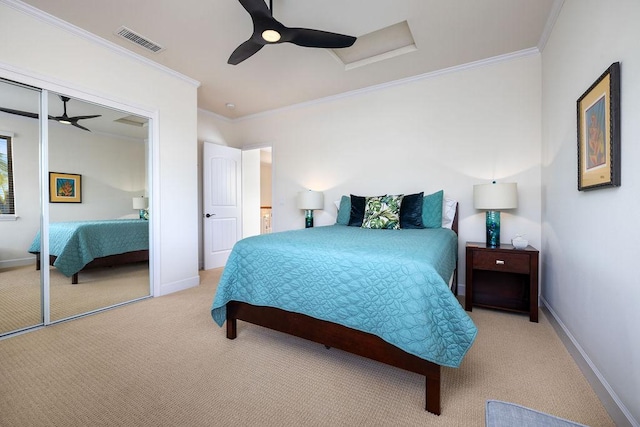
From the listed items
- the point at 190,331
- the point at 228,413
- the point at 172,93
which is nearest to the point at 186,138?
the point at 172,93

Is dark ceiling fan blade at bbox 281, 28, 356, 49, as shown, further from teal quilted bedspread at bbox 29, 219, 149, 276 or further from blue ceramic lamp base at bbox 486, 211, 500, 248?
teal quilted bedspread at bbox 29, 219, 149, 276

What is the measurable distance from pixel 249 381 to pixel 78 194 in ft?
7.81

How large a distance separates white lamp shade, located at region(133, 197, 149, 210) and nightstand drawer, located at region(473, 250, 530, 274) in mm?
3425

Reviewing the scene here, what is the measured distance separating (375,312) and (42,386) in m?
1.92

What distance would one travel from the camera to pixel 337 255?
1.61 meters

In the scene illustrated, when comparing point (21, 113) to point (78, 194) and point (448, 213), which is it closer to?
point (78, 194)

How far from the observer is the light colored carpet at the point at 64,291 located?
2242 millimetres

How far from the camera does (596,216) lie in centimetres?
154

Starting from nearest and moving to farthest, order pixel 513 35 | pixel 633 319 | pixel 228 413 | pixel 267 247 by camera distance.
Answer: pixel 633 319 → pixel 228 413 → pixel 267 247 → pixel 513 35

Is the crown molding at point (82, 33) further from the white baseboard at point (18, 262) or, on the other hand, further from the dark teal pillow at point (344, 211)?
the dark teal pillow at point (344, 211)

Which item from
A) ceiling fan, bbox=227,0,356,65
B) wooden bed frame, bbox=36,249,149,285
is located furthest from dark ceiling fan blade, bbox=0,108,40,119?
ceiling fan, bbox=227,0,356,65

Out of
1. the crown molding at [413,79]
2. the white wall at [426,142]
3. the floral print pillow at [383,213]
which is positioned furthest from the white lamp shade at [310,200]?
the crown molding at [413,79]

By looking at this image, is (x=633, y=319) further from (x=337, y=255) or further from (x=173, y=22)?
(x=173, y=22)

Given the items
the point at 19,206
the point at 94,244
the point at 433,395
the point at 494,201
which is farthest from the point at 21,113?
the point at 494,201
